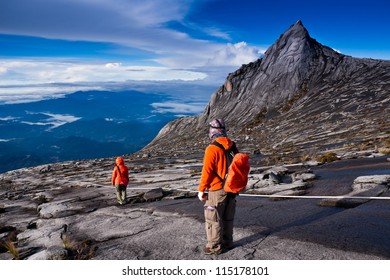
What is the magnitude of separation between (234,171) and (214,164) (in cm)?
57

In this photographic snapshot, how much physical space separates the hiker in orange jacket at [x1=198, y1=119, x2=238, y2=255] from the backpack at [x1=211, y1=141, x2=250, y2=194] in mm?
98

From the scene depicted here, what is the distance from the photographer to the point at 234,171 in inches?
345

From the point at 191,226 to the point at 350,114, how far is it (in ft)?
188

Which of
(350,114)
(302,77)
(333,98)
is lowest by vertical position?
(350,114)

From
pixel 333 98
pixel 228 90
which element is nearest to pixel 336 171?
pixel 333 98

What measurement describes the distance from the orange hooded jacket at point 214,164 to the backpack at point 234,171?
10 cm

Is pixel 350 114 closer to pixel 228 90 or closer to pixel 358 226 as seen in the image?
pixel 358 226

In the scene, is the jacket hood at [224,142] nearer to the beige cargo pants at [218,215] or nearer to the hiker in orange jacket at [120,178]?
the beige cargo pants at [218,215]

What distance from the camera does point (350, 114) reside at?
61406mm

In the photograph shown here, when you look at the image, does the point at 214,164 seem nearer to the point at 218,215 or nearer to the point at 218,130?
the point at 218,130

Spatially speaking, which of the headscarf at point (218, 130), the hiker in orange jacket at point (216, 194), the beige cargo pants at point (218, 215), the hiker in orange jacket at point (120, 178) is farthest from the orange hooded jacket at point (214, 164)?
the hiker in orange jacket at point (120, 178)

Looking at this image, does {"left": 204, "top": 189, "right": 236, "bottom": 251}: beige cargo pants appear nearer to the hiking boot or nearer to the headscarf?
the hiking boot

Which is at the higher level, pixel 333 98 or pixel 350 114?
pixel 333 98
